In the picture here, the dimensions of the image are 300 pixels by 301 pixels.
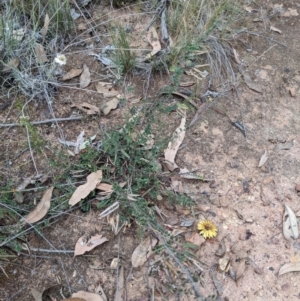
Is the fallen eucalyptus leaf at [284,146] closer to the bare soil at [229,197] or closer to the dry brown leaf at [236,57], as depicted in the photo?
the bare soil at [229,197]

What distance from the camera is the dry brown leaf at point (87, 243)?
193 cm

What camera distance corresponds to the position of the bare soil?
6.19 ft

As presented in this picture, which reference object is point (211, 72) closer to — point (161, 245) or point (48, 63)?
point (48, 63)

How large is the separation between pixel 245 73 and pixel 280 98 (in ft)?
0.87

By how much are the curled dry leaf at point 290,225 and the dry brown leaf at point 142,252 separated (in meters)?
0.65

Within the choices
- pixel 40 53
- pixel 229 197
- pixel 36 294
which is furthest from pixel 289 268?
pixel 40 53

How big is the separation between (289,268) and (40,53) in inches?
68.6

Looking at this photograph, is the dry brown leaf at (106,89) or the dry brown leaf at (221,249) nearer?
the dry brown leaf at (221,249)

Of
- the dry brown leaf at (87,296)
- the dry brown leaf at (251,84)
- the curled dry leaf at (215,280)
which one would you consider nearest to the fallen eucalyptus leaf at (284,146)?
the dry brown leaf at (251,84)

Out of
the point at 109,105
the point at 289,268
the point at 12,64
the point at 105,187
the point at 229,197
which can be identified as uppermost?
the point at 12,64

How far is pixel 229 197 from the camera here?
7.15 ft

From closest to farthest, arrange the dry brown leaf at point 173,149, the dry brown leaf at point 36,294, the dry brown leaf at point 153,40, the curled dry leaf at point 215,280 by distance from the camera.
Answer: the dry brown leaf at point 36,294 < the curled dry leaf at point 215,280 < the dry brown leaf at point 173,149 < the dry brown leaf at point 153,40

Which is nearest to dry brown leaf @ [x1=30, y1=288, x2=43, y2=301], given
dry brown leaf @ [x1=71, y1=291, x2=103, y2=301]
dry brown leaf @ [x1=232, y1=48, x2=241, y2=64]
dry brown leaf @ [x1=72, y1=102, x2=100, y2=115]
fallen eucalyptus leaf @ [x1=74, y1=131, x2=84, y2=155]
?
dry brown leaf @ [x1=71, y1=291, x2=103, y2=301]

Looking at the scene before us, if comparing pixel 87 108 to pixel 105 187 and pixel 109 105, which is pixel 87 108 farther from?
pixel 105 187
